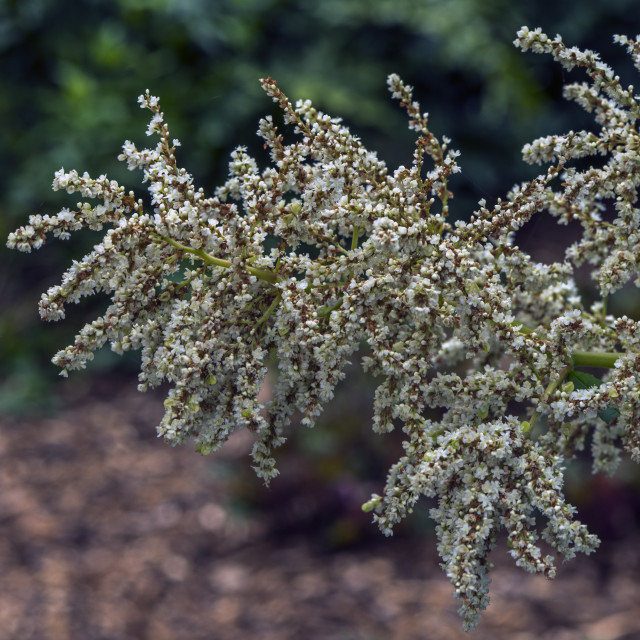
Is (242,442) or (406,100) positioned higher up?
(242,442)

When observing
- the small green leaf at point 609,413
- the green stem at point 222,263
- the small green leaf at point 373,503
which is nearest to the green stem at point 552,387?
the small green leaf at point 609,413

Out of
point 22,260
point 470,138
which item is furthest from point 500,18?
point 22,260

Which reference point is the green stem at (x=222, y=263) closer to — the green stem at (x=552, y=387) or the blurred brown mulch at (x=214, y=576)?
the green stem at (x=552, y=387)

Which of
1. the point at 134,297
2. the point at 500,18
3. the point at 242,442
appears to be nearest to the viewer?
the point at 134,297

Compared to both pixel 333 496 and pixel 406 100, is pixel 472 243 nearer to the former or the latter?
pixel 406 100

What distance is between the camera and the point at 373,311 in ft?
Answer: 5.68

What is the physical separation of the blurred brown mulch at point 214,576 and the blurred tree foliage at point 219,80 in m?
1.31

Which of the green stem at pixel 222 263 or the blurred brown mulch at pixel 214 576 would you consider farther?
the blurred brown mulch at pixel 214 576

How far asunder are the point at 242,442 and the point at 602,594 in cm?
271

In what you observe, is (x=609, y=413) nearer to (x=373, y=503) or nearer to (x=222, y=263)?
(x=373, y=503)

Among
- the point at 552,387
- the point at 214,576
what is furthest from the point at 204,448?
the point at 214,576

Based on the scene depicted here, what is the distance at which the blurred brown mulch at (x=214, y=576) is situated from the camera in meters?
4.54

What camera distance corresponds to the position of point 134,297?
5.73ft

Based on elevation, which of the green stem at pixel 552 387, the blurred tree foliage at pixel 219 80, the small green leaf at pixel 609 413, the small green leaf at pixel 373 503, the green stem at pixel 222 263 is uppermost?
the blurred tree foliage at pixel 219 80
